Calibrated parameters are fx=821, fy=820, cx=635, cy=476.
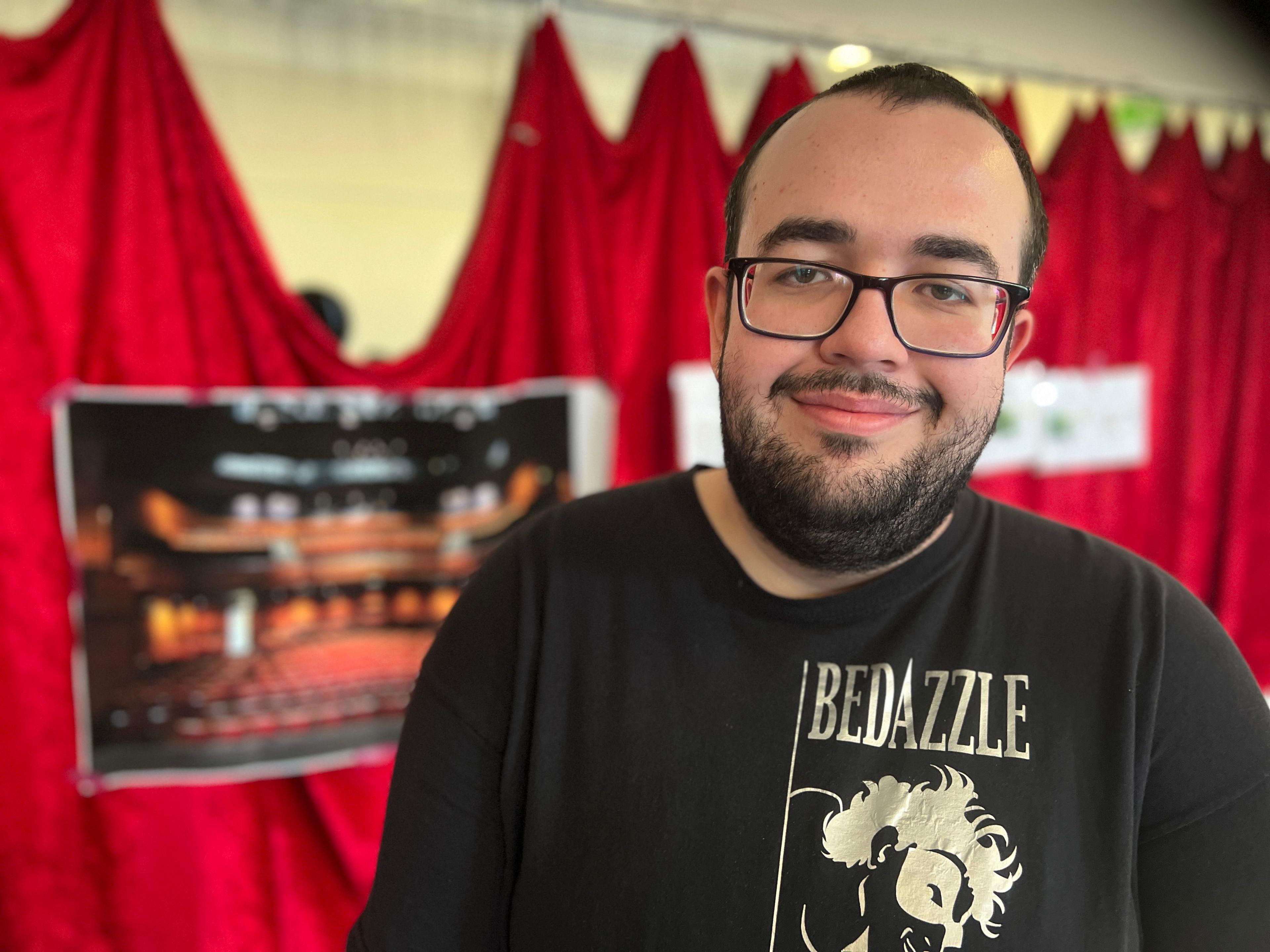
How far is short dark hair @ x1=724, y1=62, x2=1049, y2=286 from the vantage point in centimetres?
61

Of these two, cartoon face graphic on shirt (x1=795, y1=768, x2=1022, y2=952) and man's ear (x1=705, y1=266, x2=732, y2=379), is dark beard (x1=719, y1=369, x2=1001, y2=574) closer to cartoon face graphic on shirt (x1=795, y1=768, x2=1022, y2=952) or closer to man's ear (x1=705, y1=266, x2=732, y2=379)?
man's ear (x1=705, y1=266, x2=732, y2=379)

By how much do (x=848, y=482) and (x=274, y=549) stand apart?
1.08 m

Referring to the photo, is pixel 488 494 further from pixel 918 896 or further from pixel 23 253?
pixel 918 896

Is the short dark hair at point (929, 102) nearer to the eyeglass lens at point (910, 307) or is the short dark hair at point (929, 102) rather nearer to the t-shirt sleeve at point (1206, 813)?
the eyeglass lens at point (910, 307)

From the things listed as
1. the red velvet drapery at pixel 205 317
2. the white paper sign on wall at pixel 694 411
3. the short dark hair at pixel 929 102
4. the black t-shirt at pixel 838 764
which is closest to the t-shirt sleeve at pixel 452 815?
Answer: the black t-shirt at pixel 838 764

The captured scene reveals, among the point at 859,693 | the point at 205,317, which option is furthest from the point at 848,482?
the point at 205,317

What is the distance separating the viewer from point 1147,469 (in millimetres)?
2160

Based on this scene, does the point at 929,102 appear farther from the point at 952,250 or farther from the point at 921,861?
the point at 921,861

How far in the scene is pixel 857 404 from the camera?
0.59 metres

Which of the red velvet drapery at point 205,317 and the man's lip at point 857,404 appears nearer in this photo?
the man's lip at point 857,404

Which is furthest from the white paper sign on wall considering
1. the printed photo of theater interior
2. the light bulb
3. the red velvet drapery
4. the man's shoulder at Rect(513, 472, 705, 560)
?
the man's shoulder at Rect(513, 472, 705, 560)

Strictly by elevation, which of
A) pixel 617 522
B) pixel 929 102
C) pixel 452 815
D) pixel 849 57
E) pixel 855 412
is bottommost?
pixel 452 815

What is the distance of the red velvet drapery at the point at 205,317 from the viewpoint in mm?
1230

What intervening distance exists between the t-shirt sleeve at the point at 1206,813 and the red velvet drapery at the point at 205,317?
112cm
